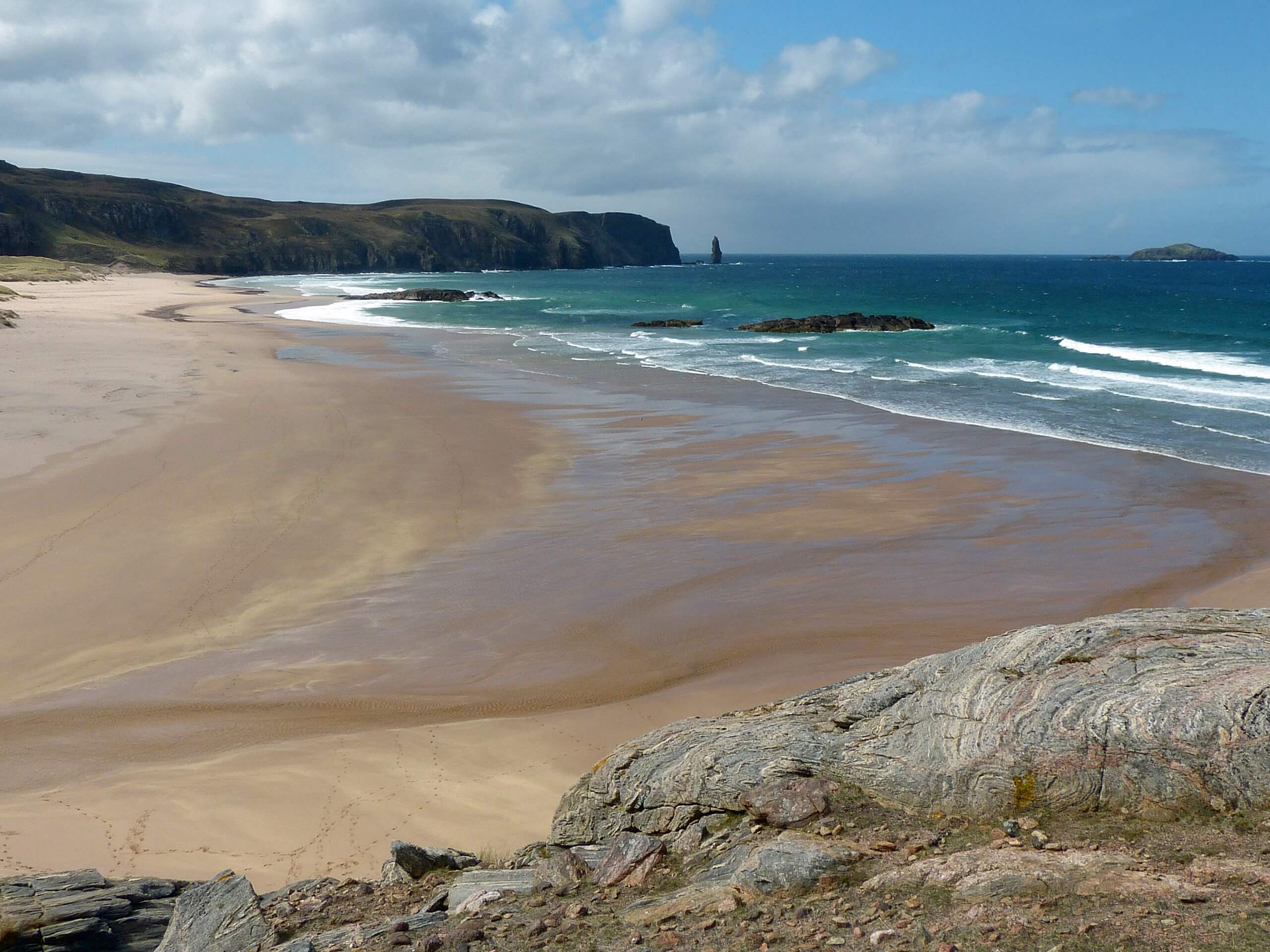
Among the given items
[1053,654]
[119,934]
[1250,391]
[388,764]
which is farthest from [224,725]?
[1250,391]

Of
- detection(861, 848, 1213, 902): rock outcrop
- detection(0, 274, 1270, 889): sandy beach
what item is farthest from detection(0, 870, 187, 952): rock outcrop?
detection(861, 848, 1213, 902): rock outcrop

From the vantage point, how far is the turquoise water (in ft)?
85.4

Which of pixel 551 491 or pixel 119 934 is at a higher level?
pixel 551 491

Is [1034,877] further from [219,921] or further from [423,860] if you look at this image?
[219,921]

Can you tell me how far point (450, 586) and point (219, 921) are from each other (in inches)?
295

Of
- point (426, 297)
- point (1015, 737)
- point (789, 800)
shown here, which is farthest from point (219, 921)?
point (426, 297)

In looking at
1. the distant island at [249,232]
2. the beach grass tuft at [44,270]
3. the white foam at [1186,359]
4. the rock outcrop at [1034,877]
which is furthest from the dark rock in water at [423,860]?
the distant island at [249,232]

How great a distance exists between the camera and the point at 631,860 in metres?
5.43

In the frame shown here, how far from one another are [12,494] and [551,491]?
9.80 metres

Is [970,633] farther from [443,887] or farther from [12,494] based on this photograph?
[12,494]

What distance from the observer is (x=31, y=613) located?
11812 millimetres

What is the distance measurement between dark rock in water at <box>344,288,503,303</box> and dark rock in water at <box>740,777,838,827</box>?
79.8 metres

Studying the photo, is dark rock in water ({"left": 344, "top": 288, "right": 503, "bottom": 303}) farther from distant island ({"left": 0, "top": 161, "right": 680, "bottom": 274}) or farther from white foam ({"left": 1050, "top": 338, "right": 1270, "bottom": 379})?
white foam ({"left": 1050, "top": 338, "right": 1270, "bottom": 379})

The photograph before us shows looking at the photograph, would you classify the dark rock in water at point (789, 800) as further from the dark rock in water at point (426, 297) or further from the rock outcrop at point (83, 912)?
the dark rock in water at point (426, 297)
